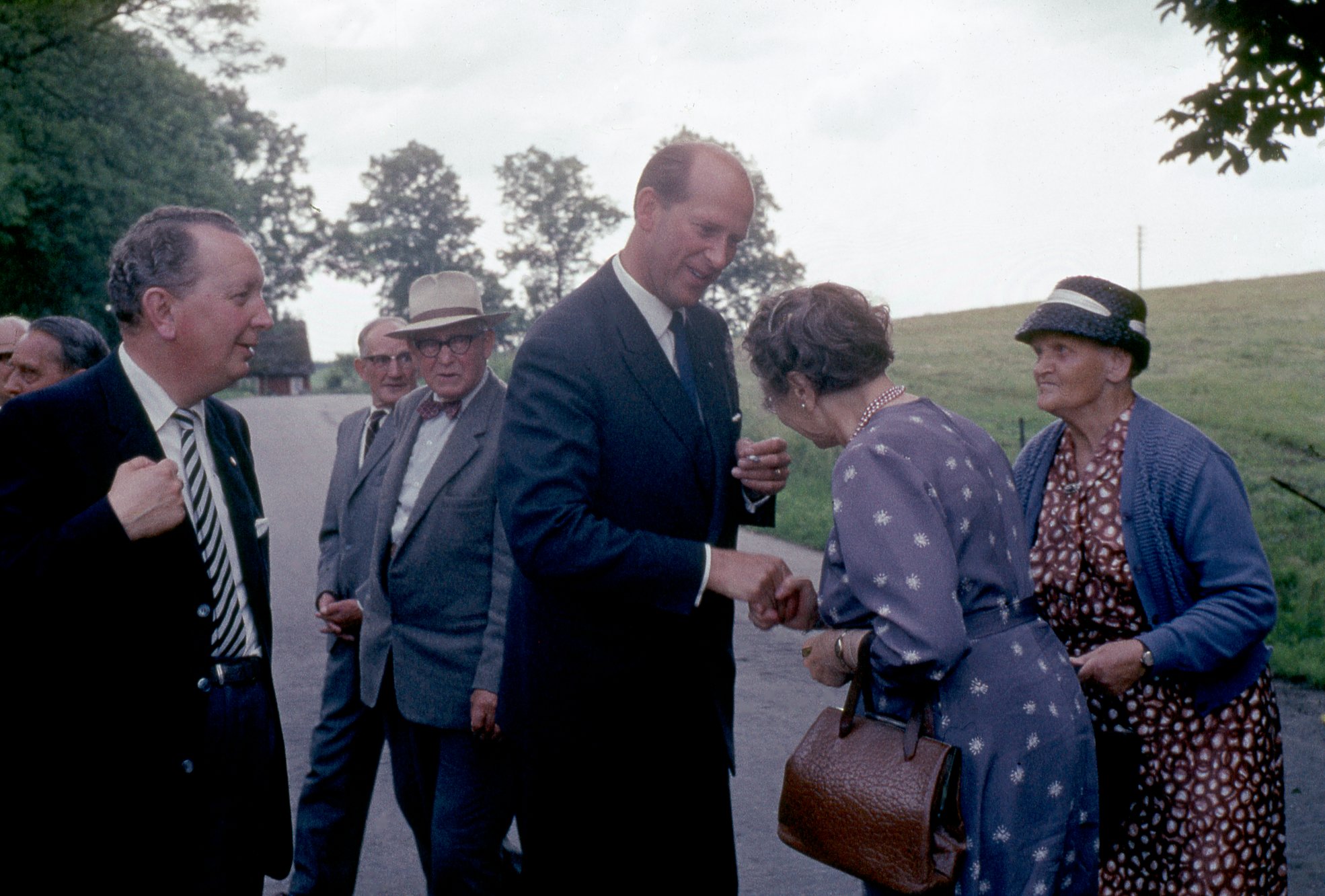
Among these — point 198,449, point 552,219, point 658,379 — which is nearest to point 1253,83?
point 658,379

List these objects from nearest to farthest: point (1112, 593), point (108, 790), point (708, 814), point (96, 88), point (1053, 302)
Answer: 1. point (108, 790)
2. point (708, 814)
3. point (1112, 593)
4. point (1053, 302)
5. point (96, 88)

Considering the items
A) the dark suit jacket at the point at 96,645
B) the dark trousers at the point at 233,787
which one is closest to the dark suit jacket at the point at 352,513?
the dark trousers at the point at 233,787

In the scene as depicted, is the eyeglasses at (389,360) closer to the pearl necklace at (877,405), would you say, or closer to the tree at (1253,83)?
the pearl necklace at (877,405)

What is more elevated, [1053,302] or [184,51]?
[184,51]

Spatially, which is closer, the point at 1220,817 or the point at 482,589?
the point at 1220,817

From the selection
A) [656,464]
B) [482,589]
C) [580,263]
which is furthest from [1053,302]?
[580,263]

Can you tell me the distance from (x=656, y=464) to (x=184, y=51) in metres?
28.4

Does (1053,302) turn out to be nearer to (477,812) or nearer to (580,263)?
(477,812)

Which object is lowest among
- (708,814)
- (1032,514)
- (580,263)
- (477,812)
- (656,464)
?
(477,812)

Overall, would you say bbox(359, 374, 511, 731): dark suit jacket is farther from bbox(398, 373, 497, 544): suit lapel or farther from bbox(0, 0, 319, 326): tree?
bbox(0, 0, 319, 326): tree

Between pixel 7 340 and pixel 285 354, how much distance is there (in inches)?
2875

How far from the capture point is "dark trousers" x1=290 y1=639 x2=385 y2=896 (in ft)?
14.3

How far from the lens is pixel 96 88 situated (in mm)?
25734

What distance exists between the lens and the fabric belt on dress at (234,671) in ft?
9.12
